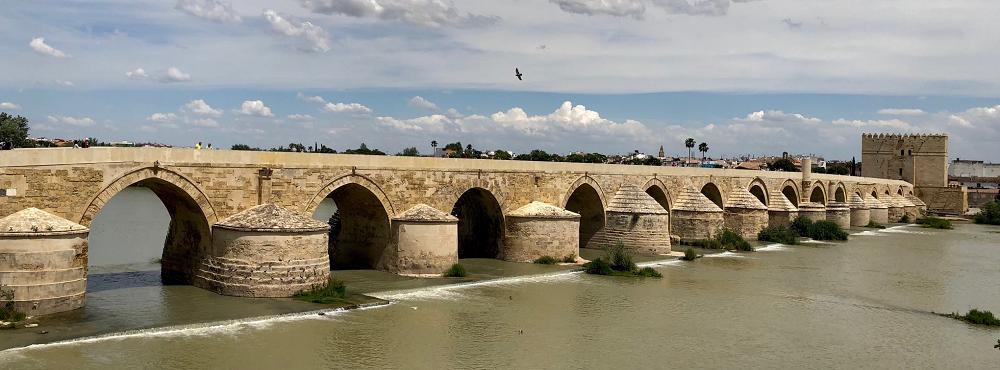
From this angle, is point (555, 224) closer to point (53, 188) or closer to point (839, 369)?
point (839, 369)

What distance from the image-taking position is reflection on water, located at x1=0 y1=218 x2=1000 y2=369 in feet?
39.3

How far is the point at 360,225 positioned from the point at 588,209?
388 inches

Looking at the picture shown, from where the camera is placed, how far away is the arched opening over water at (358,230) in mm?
20172

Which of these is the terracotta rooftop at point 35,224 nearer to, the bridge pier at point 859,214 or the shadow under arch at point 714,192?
the shadow under arch at point 714,192

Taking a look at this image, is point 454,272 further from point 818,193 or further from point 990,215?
point 990,215

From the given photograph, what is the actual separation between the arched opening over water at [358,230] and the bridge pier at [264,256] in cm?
356

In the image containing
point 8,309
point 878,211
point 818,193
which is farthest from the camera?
point 878,211

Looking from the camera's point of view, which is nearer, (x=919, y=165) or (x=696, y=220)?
(x=696, y=220)

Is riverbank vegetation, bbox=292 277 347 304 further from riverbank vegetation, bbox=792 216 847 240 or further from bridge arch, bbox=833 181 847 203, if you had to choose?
bridge arch, bbox=833 181 847 203

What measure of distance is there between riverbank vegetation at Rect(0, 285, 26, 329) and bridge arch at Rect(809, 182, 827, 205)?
41583mm

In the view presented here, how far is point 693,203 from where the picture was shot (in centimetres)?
3059

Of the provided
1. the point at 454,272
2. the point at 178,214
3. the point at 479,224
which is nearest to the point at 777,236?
the point at 479,224

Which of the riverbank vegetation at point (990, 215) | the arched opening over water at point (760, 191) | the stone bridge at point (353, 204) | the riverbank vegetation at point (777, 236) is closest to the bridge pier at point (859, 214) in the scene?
the arched opening over water at point (760, 191)

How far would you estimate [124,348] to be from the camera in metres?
11.8
